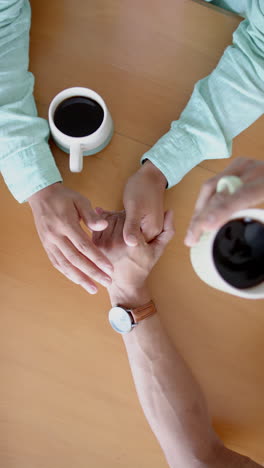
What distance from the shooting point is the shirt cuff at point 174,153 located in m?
0.81

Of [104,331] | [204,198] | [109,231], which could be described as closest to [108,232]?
[109,231]

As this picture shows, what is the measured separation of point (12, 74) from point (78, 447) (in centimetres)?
79

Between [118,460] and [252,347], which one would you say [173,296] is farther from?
[118,460]

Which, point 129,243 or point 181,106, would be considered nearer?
point 129,243

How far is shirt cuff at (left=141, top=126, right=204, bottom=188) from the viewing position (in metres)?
0.81

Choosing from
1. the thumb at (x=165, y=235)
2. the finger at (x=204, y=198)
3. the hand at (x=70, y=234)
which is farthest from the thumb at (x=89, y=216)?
the finger at (x=204, y=198)

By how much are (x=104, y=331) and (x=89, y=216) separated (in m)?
0.25

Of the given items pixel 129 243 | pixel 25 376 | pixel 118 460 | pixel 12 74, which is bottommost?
pixel 118 460

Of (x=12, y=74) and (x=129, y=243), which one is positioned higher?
(x=12, y=74)

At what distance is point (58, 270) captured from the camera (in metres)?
0.84

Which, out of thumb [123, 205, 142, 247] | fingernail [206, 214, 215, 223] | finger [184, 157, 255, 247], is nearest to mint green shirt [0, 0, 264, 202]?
thumb [123, 205, 142, 247]

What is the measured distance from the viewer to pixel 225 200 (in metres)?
0.52

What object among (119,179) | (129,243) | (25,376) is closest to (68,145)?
(119,179)

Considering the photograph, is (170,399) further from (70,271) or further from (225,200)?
(225,200)
